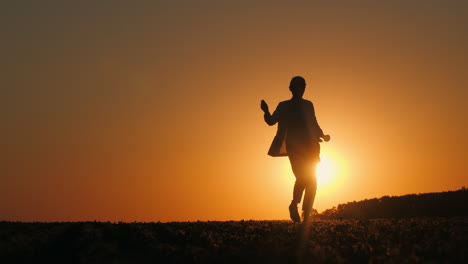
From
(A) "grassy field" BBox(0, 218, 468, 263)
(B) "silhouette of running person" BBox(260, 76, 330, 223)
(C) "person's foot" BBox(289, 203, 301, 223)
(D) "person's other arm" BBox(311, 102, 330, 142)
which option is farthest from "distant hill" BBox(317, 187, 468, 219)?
(A) "grassy field" BBox(0, 218, 468, 263)

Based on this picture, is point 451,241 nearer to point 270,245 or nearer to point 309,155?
point 270,245

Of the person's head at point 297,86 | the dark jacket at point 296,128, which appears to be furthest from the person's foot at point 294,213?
the person's head at point 297,86

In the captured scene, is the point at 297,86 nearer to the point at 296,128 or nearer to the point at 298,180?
the point at 296,128

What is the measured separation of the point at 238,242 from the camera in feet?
30.1

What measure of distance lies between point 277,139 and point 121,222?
13.6 feet

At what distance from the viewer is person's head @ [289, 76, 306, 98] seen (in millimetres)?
13383

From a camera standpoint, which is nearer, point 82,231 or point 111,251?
point 111,251

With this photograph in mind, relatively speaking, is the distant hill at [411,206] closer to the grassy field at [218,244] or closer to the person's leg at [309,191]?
the person's leg at [309,191]

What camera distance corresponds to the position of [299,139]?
43.7ft

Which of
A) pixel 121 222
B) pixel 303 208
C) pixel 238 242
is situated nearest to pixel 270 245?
pixel 238 242

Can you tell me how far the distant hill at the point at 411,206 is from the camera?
2072cm

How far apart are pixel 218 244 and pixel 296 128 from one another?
16.9 ft

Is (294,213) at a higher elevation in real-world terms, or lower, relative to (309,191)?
lower

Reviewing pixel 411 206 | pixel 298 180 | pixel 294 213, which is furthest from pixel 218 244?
pixel 411 206
